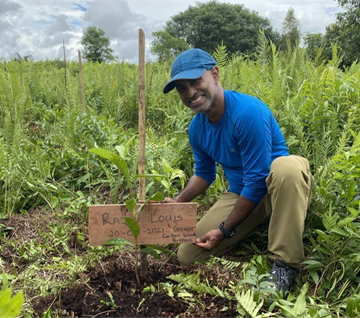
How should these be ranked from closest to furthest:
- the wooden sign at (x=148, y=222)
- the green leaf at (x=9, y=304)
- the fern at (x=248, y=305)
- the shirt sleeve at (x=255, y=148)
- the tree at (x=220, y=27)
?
the green leaf at (x=9, y=304), the fern at (x=248, y=305), the wooden sign at (x=148, y=222), the shirt sleeve at (x=255, y=148), the tree at (x=220, y=27)

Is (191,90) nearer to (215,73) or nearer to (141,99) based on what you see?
(215,73)

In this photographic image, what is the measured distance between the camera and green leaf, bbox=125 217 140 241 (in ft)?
4.97

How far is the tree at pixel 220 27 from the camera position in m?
43.1

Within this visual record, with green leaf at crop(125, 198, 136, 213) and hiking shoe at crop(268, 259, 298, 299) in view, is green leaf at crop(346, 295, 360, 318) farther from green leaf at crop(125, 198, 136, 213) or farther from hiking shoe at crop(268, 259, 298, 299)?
green leaf at crop(125, 198, 136, 213)

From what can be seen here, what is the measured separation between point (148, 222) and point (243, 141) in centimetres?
66

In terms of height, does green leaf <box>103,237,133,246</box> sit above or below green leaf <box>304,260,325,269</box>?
above

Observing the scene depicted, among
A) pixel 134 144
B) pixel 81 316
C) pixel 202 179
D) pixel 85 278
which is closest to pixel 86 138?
pixel 134 144

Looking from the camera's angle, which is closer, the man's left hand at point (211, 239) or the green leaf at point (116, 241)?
the green leaf at point (116, 241)

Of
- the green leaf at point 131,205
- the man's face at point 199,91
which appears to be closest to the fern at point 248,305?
the green leaf at point 131,205

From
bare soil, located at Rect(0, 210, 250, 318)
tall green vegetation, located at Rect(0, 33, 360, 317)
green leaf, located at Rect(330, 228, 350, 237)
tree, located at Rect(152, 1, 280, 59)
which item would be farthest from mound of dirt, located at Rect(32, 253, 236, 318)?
tree, located at Rect(152, 1, 280, 59)

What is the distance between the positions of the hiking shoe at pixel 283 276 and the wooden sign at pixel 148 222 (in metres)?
0.48

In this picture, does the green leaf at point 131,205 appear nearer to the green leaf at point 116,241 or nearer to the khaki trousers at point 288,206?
the green leaf at point 116,241

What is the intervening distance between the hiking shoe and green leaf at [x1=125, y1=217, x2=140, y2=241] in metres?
0.69

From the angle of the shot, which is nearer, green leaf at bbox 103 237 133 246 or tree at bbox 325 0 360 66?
green leaf at bbox 103 237 133 246
